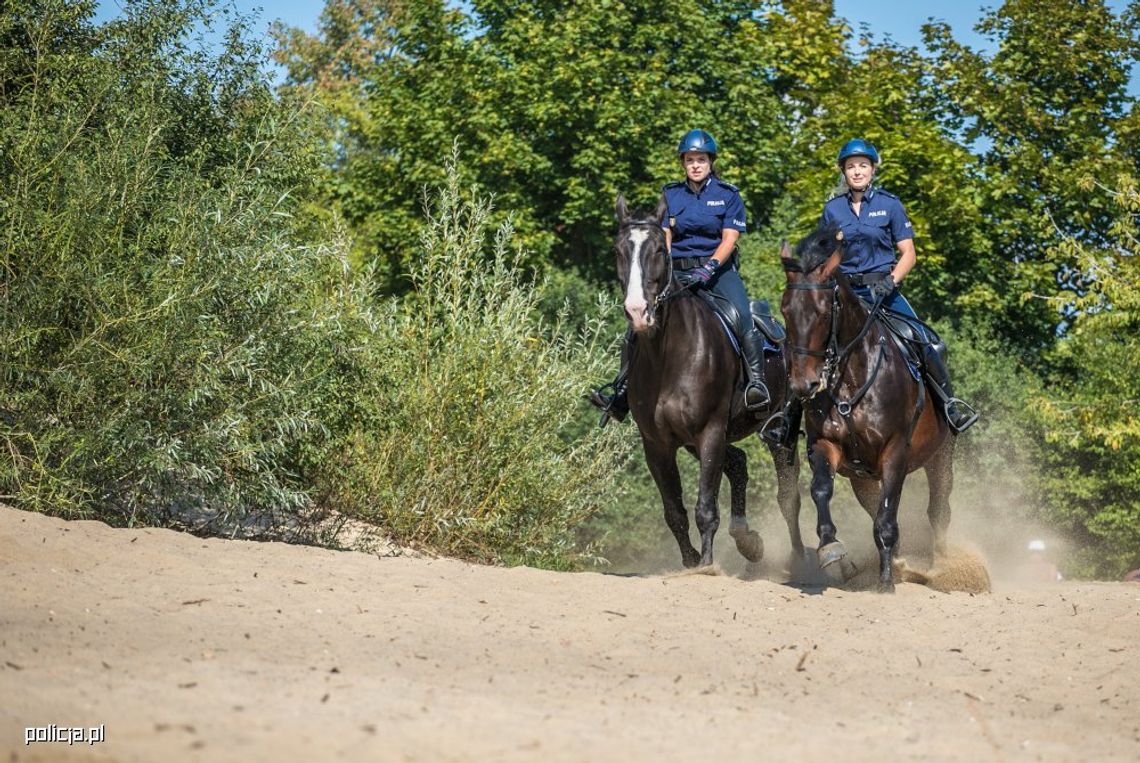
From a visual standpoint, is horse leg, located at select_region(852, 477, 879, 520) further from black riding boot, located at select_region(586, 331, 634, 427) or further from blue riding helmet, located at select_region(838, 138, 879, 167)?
blue riding helmet, located at select_region(838, 138, 879, 167)

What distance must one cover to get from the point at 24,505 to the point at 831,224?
6.46 m

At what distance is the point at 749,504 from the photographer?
32656mm

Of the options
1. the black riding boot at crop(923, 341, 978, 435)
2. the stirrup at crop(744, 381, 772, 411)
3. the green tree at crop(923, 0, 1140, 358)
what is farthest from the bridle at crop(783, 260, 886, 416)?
the green tree at crop(923, 0, 1140, 358)

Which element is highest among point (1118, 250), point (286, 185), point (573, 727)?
point (1118, 250)

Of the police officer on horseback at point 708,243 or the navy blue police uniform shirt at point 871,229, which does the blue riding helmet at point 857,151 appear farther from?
the police officer on horseback at point 708,243

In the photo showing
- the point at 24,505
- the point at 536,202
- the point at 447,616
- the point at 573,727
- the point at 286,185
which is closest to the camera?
the point at 573,727

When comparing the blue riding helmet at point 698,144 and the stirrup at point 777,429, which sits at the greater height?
the blue riding helmet at point 698,144

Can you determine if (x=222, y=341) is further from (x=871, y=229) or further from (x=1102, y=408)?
(x=1102, y=408)

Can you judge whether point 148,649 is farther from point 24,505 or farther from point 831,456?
point 831,456

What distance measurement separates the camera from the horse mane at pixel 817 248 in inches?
446

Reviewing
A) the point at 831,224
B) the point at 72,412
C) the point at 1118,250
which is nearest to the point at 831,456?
the point at 831,224

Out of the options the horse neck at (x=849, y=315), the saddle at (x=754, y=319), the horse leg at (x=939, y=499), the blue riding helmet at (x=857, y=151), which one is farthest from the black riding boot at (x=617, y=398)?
the horse leg at (x=939, y=499)

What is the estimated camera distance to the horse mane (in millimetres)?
11320

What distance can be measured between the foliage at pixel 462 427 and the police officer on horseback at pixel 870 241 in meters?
3.15
